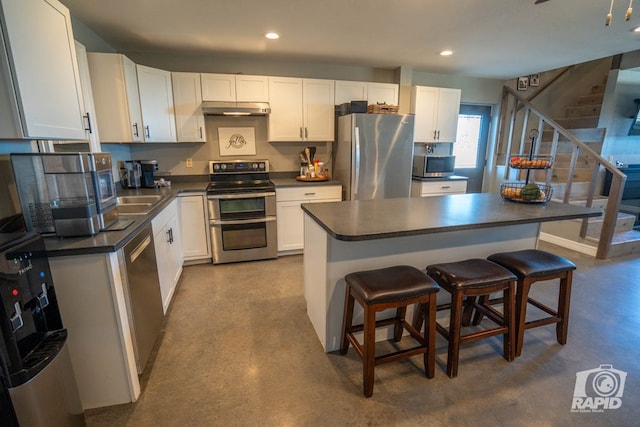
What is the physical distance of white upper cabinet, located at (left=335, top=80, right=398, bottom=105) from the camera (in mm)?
3863

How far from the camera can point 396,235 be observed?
1639 millimetres

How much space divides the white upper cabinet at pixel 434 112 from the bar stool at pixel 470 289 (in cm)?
288

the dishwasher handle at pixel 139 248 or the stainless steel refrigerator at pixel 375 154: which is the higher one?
the stainless steel refrigerator at pixel 375 154

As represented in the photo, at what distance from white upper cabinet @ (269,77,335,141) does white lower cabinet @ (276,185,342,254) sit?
2.30ft

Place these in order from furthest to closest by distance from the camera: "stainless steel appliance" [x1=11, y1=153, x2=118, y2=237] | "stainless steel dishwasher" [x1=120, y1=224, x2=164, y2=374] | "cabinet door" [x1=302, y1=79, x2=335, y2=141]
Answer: "cabinet door" [x1=302, y1=79, x2=335, y2=141] → "stainless steel dishwasher" [x1=120, y1=224, x2=164, y2=374] → "stainless steel appliance" [x1=11, y1=153, x2=118, y2=237]

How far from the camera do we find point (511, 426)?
150 cm

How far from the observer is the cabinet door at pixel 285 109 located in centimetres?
363

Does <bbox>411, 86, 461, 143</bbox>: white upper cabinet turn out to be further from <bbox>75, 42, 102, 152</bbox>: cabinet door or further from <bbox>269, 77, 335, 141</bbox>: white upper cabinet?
<bbox>75, 42, 102, 152</bbox>: cabinet door

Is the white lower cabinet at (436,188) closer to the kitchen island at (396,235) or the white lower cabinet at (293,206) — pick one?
the white lower cabinet at (293,206)

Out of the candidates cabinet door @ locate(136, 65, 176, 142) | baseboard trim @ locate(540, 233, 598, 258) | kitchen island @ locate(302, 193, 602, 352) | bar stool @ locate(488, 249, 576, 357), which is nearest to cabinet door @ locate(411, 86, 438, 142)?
baseboard trim @ locate(540, 233, 598, 258)

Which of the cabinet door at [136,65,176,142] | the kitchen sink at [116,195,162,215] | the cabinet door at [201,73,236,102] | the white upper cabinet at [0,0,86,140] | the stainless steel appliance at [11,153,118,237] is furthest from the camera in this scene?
the cabinet door at [201,73,236,102]

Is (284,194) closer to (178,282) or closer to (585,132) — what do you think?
(178,282)

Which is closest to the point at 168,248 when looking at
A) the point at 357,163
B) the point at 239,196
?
the point at 239,196

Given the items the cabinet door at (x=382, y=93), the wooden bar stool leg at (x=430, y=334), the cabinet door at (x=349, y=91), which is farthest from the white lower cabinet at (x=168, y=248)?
the cabinet door at (x=382, y=93)
